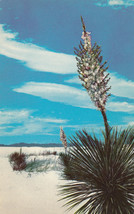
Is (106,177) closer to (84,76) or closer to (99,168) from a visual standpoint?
(99,168)

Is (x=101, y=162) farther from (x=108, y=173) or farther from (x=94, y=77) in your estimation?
(x=94, y=77)

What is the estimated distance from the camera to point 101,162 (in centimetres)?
271

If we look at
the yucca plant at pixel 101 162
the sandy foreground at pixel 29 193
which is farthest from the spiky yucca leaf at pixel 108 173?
the sandy foreground at pixel 29 193

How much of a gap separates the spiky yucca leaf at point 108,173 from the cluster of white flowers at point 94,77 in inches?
18.6

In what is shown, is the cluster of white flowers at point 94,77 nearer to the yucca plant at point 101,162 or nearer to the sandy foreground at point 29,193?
the yucca plant at point 101,162

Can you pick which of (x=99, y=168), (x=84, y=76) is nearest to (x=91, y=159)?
(x=99, y=168)

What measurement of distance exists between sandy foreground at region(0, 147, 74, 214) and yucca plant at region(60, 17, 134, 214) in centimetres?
175

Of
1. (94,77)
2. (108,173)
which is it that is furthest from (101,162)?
(94,77)

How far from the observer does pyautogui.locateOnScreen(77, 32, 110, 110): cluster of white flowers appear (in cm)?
274

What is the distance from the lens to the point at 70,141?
3031mm

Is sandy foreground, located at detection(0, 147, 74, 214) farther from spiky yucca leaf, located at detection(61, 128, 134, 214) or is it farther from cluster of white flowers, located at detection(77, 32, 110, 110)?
cluster of white flowers, located at detection(77, 32, 110, 110)

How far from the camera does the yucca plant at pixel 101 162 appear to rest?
104 inches

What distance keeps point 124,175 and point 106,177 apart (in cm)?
20

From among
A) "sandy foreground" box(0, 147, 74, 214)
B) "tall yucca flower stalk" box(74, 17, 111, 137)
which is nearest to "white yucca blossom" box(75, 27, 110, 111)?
"tall yucca flower stalk" box(74, 17, 111, 137)
